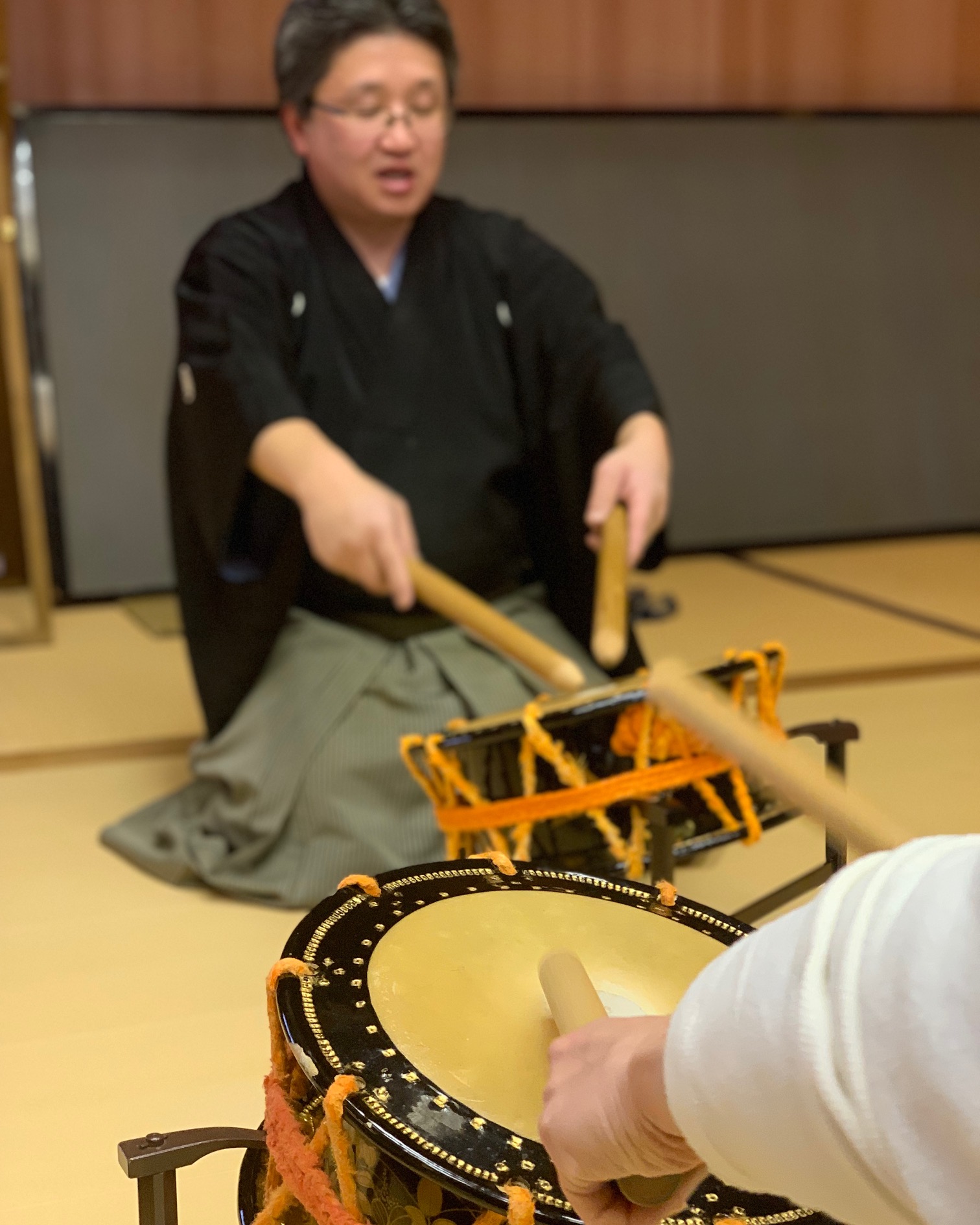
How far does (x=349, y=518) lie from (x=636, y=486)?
391 millimetres

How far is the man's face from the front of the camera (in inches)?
77.4

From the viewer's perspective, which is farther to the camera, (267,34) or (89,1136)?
(267,34)

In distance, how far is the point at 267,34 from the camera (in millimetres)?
3543

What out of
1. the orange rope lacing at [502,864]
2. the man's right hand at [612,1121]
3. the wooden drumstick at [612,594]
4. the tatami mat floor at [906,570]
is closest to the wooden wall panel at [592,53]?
the tatami mat floor at [906,570]

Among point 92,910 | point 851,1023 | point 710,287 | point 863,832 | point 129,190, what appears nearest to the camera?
point 851,1023

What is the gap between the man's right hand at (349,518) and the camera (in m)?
1.63

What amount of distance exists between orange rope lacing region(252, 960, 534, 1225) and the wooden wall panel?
3.04 metres

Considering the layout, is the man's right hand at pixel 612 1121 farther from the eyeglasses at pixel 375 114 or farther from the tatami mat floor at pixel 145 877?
the eyeglasses at pixel 375 114

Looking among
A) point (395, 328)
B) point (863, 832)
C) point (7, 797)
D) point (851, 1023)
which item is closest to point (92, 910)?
point (7, 797)

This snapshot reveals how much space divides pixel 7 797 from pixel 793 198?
2.78 m

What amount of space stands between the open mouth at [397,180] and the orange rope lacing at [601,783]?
2.81 feet

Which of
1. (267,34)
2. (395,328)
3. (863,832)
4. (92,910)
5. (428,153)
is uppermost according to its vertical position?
(267,34)

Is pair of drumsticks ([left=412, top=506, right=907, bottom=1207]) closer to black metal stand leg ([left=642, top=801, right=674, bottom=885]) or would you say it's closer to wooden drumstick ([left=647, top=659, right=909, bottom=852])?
wooden drumstick ([left=647, top=659, right=909, bottom=852])

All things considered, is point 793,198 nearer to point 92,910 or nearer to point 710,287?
point 710,287
